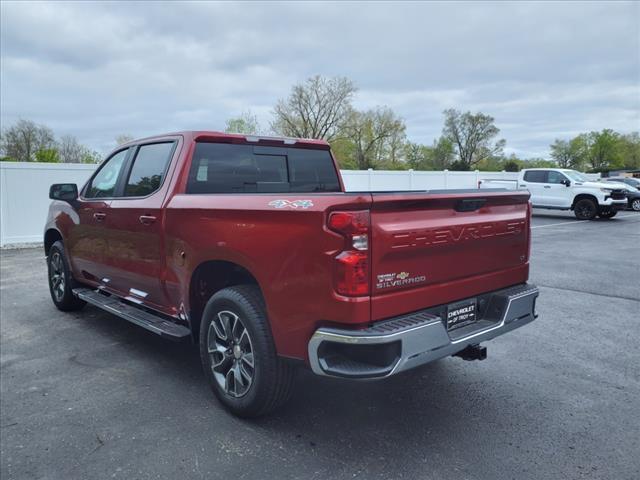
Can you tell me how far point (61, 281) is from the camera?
20.4ft

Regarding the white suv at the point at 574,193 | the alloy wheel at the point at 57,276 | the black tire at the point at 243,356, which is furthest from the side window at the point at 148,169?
the white suv at the point at 574,193

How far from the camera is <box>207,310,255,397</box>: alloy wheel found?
3.28 meters

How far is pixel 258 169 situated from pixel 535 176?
18.5 meters

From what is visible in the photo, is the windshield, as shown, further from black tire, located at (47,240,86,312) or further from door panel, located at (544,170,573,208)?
black tire, located at (47,240,86,312)

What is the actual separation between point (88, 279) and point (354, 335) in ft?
13.2

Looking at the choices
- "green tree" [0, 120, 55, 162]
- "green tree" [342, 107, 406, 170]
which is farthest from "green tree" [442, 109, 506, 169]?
"green tree" [0, 120, 55, 162]

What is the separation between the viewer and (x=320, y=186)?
488 centimetres

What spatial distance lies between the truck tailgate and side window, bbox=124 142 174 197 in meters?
2.26

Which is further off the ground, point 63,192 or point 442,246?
point 63,192

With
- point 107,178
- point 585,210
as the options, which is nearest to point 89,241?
point 107,178

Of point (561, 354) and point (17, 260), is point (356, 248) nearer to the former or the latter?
point (561, 354)

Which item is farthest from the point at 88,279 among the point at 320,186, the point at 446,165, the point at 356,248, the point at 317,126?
the point at 446,165

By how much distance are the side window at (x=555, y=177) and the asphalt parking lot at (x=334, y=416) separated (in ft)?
51.2

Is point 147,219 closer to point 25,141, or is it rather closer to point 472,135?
point 25,141
